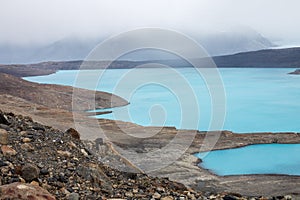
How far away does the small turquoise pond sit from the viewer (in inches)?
774

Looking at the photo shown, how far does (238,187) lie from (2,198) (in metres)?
12.4

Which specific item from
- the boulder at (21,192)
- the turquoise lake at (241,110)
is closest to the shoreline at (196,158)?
the turquoise lake at (241,110)

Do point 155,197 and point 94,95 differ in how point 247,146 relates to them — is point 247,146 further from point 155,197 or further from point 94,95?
point 94,95

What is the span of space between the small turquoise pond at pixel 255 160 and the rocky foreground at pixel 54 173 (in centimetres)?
1332

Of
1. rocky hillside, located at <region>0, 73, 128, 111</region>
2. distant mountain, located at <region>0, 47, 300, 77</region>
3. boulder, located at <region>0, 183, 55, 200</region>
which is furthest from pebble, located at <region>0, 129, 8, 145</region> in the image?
distant mountain, located at <region>0, 47, 300, 77</region>

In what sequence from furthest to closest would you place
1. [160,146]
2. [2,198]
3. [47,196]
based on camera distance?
[160,146] → [47,196] → [2,198]

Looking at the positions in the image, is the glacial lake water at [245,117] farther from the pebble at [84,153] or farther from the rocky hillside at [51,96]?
the pebble at [84,153]

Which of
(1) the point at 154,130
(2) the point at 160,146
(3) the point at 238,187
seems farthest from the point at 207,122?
(3) the point at 238,187

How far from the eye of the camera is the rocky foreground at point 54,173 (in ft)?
15.0

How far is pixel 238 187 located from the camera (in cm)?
1495

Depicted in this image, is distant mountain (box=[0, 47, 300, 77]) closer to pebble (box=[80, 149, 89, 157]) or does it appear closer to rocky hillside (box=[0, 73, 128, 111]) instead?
rocky hillside (box=[0, 73, 128, 111])

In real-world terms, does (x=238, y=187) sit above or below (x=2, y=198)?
Result: below

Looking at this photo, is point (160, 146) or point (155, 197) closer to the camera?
point (155, 197)

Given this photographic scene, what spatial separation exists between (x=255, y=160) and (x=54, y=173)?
18430 millimetres
